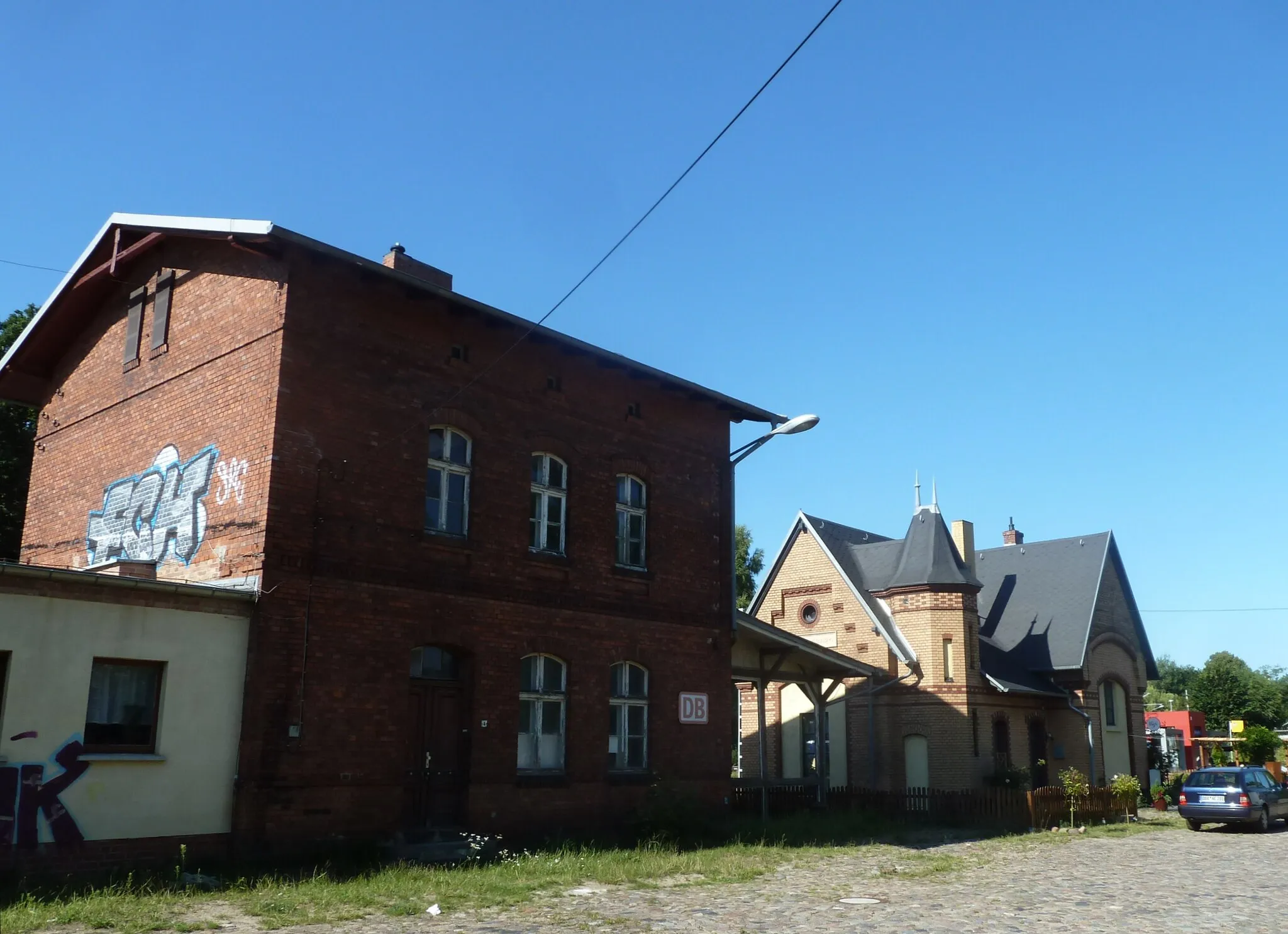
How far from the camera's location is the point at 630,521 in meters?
19.3

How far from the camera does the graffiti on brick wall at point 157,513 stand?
1535 cm

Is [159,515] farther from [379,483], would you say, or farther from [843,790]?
[843,790]

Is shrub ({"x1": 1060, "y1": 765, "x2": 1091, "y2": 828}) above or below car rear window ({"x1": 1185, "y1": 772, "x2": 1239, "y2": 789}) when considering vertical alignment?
below

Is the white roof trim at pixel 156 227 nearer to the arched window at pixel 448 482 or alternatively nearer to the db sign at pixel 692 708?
the arched window at pixel 448 482

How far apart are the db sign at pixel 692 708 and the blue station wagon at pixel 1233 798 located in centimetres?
1123

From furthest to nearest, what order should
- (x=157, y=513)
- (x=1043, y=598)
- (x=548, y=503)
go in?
(x=1043, y=598) → (x=548, y=503) → (x=157, y=513)

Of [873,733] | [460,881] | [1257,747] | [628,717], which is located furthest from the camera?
[1257,747]

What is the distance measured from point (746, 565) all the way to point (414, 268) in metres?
34.4

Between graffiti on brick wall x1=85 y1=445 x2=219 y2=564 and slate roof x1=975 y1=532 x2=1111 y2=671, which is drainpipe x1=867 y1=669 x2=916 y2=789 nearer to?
slate roof x1=975 y1=532 x2=1111 y2=671

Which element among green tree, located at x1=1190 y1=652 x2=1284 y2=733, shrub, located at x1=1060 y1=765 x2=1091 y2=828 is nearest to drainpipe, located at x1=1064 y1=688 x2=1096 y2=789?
shrub, located at x1=1060 y1=765 x2=1091 y2=828

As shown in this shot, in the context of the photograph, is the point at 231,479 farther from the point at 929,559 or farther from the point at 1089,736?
the point at 1089,736

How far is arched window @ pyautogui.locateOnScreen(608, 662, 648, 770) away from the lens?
18203 millimetres

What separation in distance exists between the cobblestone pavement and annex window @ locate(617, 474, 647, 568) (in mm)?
5775

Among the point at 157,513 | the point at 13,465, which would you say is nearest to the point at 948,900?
the point at 157,513
